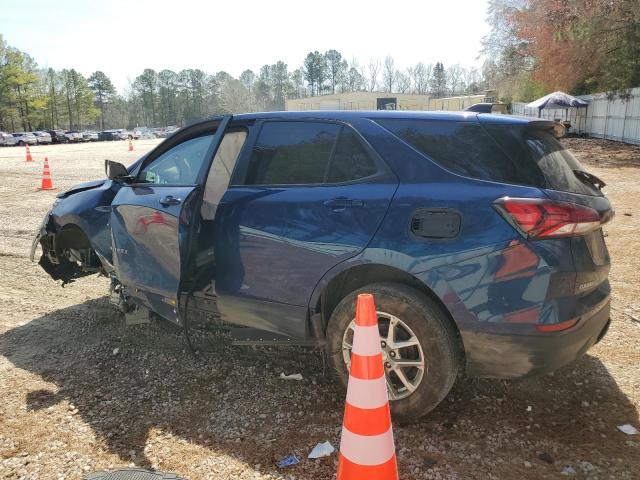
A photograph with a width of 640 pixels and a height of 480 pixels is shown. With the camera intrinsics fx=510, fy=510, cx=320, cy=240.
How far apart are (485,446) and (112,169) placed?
137 inches

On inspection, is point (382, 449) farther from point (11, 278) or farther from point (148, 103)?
point (148, 103)

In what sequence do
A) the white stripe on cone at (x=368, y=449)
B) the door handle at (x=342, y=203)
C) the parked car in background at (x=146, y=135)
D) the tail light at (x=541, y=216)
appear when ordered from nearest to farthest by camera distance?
the white stripe on cone at (x=368, y=449), the tail light at (x=541, y=216), the door handle at (x=342, y=203), the parked car in background at (x=146, y=135)

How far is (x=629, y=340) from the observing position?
4105 millimetres

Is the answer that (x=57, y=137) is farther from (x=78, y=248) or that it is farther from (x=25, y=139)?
(x=78, y=248)

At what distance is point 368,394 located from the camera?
86.8 inches

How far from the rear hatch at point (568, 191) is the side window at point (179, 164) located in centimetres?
216

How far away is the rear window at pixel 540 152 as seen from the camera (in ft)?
9.16

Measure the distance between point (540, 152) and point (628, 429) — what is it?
5.47 ft

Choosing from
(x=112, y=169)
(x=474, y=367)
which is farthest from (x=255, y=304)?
(x=112, y=169)

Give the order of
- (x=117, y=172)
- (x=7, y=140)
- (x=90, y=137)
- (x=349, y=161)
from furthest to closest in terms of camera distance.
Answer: (x=90, y=137) < (x=7, y=140) < (x=117, y=172) < (x=349, y=161)

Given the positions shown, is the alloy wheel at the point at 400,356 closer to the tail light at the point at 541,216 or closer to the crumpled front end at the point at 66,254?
the tail light at the point at 541,216

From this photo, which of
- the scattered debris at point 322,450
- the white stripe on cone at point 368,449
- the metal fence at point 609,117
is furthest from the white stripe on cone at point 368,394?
the metal fence at point 609,117

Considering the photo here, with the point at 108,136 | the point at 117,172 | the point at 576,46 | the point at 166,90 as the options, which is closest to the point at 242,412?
the point at 117,172

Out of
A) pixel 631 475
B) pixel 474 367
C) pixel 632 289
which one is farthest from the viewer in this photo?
pixel 632 289
